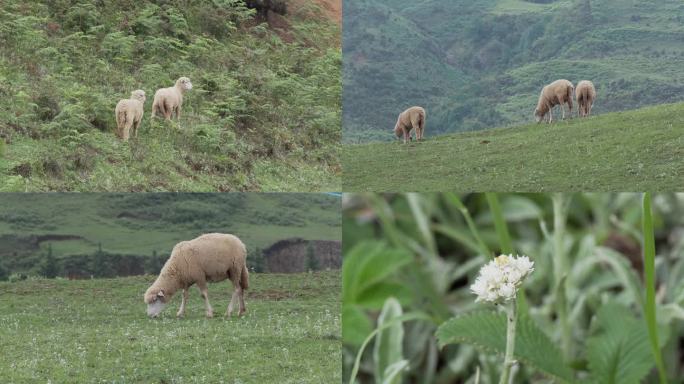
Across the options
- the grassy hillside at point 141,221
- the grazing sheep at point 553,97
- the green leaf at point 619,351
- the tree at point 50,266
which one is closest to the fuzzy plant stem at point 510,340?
the green leaf at point 619,351

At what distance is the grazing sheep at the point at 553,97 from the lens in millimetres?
15422

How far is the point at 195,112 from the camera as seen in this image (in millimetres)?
11180

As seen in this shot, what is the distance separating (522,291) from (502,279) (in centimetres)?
120

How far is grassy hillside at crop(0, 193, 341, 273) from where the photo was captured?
8.61 meters

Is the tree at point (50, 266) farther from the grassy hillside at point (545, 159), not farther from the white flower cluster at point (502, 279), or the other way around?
the white flower cluster at point (502, 279)

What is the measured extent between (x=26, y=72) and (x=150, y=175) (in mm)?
1781

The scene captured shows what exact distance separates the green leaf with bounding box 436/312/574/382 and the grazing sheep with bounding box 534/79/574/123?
1280cm

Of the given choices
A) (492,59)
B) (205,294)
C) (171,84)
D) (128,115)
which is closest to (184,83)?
(171,84)

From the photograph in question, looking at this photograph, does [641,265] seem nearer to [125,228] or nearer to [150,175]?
[125,228]

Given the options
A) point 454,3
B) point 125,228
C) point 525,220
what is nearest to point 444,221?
point 525,220

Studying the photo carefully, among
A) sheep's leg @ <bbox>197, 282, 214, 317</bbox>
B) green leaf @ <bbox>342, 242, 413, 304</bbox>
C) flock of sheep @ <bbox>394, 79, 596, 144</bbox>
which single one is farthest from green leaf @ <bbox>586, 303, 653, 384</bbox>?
flock of sheep @ <bbox>394, 79, 596, 144</bbox>

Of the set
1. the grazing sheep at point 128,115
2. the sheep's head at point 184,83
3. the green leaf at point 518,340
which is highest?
the sheep's head at point 184,83

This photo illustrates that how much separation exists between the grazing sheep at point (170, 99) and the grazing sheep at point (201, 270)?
246 cm

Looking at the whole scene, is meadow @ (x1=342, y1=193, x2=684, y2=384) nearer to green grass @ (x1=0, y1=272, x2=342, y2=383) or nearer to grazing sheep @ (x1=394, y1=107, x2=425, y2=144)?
green grass @ (x1=0, y1=272, x2=342, y2=383)
